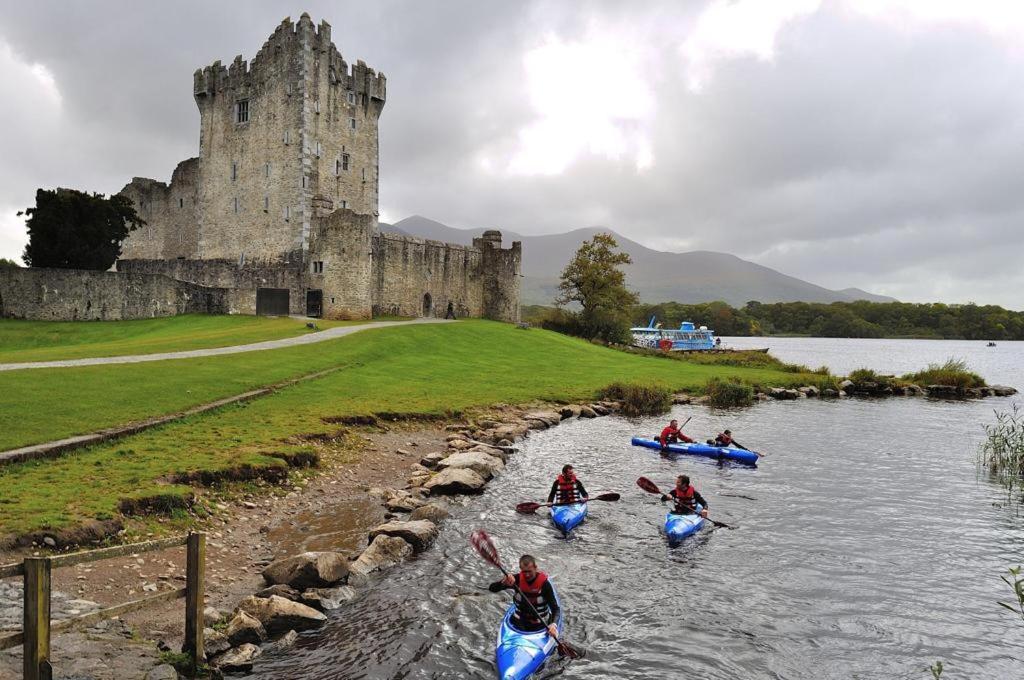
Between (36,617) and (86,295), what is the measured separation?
46.8m

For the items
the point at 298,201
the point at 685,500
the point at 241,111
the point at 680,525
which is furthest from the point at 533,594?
the point at 241,111

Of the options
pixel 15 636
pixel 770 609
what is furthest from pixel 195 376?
pixel 770 609

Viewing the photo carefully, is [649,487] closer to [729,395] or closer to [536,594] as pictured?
[536,594]

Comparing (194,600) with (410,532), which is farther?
(410,532)

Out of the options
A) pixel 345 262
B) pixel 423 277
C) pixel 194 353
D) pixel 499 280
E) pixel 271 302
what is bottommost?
pixel 194 353

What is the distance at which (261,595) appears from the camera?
35.5ft

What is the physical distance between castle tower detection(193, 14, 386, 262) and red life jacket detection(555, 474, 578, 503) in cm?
4390

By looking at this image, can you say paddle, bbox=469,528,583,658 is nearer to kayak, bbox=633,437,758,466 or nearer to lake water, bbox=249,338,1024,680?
lake water, bbox=249,338,1024,680

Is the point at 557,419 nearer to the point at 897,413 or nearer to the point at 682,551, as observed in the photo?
the point at 682,551

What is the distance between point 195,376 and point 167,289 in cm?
2864

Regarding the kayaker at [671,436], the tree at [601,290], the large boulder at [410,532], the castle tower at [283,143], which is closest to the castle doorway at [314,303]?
the castle tower at [283,143]

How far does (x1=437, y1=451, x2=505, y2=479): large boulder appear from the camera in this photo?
19938 millimetres

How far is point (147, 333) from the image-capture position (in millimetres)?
42312

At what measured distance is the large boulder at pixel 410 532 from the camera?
13.9 meters
